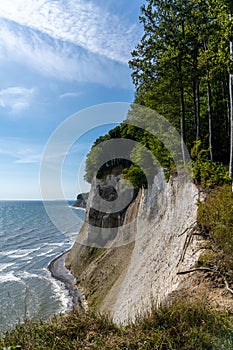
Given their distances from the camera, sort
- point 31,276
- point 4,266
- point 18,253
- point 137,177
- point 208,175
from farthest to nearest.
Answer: point 18,253
point 4,266
point 31,276
point 137,177
point 208,175

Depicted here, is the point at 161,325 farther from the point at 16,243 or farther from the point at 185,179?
the point at 16,243

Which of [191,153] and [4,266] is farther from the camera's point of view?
[4,266]

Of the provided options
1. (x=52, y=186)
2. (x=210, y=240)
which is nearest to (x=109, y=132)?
(x=52, y=186)

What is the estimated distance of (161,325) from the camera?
4.37 metres

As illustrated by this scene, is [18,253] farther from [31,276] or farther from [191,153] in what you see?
[191,153]

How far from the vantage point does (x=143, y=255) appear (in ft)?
52.0

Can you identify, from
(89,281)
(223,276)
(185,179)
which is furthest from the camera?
(89,281)

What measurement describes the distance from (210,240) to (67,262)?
25.9 m

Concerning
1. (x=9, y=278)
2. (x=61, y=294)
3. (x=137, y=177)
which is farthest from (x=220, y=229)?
(x=9, y=278)

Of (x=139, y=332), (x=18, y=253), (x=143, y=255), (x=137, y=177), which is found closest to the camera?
(x=139, y=332)

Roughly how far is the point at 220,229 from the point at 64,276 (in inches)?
928

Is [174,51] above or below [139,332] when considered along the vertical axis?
above

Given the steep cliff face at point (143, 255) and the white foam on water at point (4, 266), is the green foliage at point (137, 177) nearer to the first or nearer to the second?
the steep cliff face at point (143, 255)

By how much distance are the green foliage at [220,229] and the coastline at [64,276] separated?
13.7m
